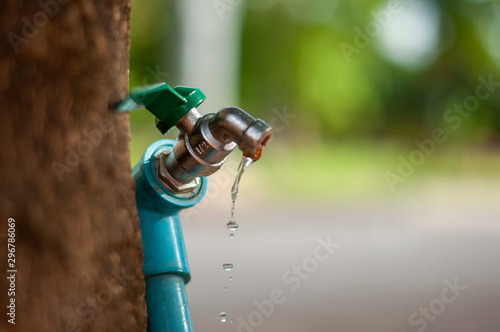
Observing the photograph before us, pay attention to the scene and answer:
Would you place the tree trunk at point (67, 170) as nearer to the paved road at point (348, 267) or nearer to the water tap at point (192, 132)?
the water tap at point (192, 132)

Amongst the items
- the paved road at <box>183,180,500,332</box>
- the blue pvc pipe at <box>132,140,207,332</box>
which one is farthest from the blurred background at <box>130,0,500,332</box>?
the blue pvc pipe at <box>132,140,207,332</box>

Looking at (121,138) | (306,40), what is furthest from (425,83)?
(121,138)

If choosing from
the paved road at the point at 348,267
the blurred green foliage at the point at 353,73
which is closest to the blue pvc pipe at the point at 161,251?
the paved road at the point at 348,267

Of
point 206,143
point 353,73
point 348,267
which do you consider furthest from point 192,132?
point 353,73

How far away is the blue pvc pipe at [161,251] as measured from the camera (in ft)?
2.97

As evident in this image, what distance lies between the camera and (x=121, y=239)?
2.87 feet

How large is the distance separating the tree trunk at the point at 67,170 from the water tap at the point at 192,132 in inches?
2.3

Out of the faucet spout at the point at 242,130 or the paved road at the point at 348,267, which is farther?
the paved road at the point at 348,267

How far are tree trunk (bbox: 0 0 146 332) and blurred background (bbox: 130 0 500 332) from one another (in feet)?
9.06

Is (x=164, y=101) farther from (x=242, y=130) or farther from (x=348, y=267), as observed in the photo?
(x=348, y=267)

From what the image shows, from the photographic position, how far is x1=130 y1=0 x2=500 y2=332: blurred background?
13.9 ft

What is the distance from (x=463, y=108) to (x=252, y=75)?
5.37 m

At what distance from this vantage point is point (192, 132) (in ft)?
2.82

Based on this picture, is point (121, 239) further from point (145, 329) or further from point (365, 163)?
point (365, 163)
